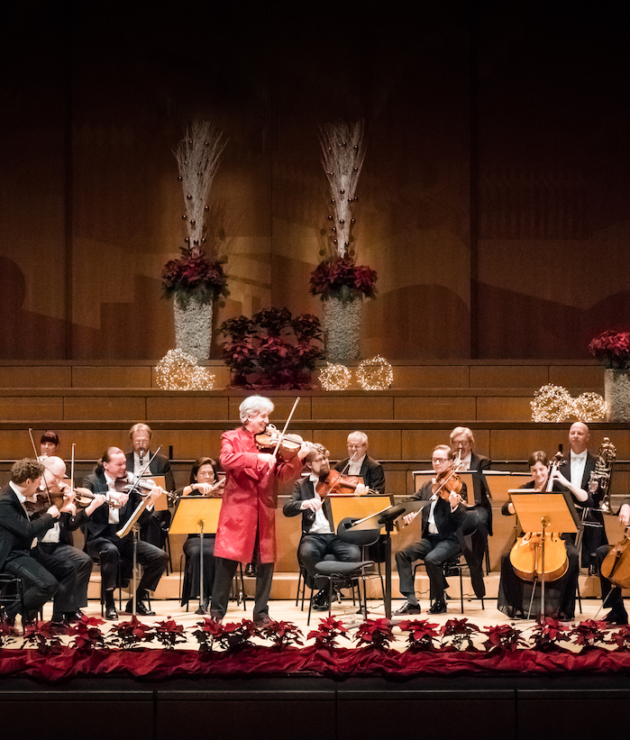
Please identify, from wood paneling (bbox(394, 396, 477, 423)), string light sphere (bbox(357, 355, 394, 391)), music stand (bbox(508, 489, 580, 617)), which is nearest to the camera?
music stand (bbox(508, 489, 580, 617))

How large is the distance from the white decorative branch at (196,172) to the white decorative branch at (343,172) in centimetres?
116

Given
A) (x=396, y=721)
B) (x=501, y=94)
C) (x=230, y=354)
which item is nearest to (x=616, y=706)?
(x=396, y=721)

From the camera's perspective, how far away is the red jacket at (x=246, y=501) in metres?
4.89

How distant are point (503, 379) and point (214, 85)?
4.29m

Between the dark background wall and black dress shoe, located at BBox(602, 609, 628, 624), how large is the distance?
198 inches

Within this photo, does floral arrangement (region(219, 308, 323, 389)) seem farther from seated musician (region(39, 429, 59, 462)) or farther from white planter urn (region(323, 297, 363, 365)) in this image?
seated musician (region(39, 429, 59, 462))

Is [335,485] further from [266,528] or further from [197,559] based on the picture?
[266,528]

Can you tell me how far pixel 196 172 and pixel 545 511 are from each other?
5767 millimetres

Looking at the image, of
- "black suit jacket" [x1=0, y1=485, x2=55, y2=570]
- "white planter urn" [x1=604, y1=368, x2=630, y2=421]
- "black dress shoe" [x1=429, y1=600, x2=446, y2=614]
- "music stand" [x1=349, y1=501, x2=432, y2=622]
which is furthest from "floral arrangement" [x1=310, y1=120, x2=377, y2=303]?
"black suit jacket" [x1=0, y1=485, x2=55, y2=570]

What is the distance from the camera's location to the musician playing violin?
490 centimetres

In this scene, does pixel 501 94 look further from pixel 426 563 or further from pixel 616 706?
pixel 616 706

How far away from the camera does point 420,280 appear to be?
10367 mm

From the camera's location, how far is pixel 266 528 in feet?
16.3

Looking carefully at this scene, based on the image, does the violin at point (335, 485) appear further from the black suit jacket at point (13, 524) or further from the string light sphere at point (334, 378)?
the string light sphere at point (334, 378)
